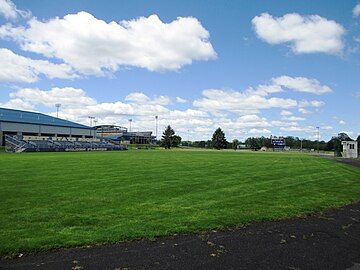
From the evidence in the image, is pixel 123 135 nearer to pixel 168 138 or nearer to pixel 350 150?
pixel 168 138

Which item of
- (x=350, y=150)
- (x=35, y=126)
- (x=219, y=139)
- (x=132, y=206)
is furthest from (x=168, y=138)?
(x=132, y=206)

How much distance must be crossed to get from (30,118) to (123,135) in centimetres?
6221

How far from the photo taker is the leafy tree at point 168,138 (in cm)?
14062

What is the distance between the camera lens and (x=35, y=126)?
10138cm

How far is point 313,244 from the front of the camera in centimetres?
716

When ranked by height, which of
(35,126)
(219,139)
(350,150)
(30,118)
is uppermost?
(30,118)

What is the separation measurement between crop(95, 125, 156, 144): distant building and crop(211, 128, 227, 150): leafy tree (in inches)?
1666

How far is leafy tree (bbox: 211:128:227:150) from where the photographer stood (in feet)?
479

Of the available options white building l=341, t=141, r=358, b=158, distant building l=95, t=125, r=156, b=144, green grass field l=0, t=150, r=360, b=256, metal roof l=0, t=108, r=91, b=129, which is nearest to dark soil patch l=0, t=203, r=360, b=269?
green grass field l=0, t=150, r=360, b=256

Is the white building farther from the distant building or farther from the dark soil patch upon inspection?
the distant building

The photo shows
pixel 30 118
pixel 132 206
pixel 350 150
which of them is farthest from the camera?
pixel 30 118

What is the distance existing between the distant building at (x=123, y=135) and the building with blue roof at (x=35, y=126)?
37.6 meters

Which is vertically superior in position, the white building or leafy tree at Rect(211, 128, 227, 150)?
leafy tree at Rect(211, 128, 227, 150)

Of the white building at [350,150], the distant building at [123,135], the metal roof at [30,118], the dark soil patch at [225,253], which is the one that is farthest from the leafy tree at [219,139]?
the dark soil patch at [225,253]
